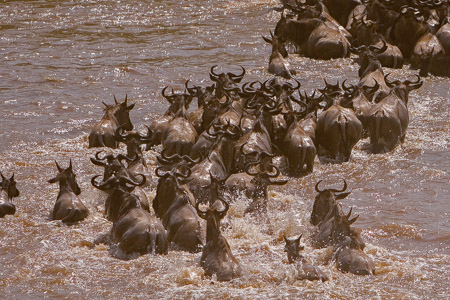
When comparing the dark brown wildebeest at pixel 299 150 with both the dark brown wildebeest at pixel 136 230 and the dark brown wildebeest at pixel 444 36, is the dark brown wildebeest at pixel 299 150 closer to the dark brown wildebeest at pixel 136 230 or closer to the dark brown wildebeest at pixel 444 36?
the dark brown wildebeest at pixel 136 230

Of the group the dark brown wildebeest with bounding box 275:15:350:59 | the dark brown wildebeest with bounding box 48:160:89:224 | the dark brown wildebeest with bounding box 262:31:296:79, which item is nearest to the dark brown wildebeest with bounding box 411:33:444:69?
the dark brown wildebeest with bounding box 275:15:350:59

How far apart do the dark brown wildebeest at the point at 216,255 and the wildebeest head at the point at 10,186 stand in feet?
10.8

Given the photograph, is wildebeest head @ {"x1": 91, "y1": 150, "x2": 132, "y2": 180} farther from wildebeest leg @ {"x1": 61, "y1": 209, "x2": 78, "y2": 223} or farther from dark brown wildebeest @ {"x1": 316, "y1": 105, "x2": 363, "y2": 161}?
dark brown wildebeest @ {"x1": 316, "y1": 105, "x2": 363, "y2": 161}

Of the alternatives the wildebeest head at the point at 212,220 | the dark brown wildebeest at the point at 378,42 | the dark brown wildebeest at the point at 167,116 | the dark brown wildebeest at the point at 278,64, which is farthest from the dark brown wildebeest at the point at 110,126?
the dark brown wildebeest at the point at 378,42

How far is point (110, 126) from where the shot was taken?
15688 millimetres

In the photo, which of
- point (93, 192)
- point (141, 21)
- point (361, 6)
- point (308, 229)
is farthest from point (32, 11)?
point (308, 229)

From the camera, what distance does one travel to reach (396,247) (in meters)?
11.7

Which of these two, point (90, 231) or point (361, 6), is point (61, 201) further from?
point (361, 6)

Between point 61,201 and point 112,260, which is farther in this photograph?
point 61,201

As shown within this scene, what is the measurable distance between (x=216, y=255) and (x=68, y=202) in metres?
2.67

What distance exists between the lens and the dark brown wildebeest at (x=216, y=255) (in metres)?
10.5

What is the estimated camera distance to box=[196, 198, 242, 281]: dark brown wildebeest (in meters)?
10.5

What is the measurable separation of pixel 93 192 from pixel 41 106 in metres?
5.20

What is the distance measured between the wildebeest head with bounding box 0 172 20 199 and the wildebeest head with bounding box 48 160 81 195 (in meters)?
0.51
